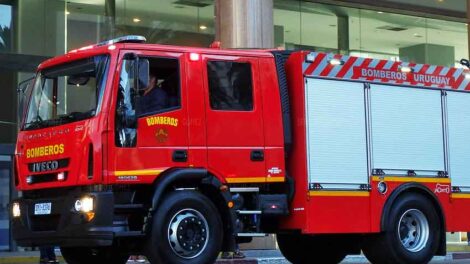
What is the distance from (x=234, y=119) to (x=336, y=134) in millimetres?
1604

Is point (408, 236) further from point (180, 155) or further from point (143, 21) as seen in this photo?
point (143, 21)

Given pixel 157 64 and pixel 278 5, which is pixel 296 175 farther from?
pixel 278 5

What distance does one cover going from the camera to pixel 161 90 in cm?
988

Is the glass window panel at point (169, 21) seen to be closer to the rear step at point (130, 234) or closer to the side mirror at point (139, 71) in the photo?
the side mirror at point (139, 71)

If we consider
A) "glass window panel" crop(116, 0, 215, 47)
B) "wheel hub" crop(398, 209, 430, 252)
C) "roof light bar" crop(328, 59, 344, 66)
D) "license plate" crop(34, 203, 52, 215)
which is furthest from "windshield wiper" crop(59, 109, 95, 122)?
"glass window panel" crop(116, 0, 215, 47)

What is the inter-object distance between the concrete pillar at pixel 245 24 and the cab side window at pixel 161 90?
9016 millimetres

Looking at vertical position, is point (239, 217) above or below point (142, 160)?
below

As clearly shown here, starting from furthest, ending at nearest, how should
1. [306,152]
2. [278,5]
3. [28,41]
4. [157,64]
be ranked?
[278,5], [28,41], [306,152], [157,64]

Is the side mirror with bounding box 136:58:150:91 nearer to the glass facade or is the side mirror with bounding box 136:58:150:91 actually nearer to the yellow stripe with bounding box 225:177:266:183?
the yellow stripe with bounding box 225:177:266:183

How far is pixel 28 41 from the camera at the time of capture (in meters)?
20.6

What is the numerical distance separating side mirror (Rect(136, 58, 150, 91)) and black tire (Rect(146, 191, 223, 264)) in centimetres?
132

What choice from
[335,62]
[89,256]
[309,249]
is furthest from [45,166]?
[309,249]

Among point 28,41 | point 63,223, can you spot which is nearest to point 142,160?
point 63,223

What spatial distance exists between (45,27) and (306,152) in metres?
11.9
